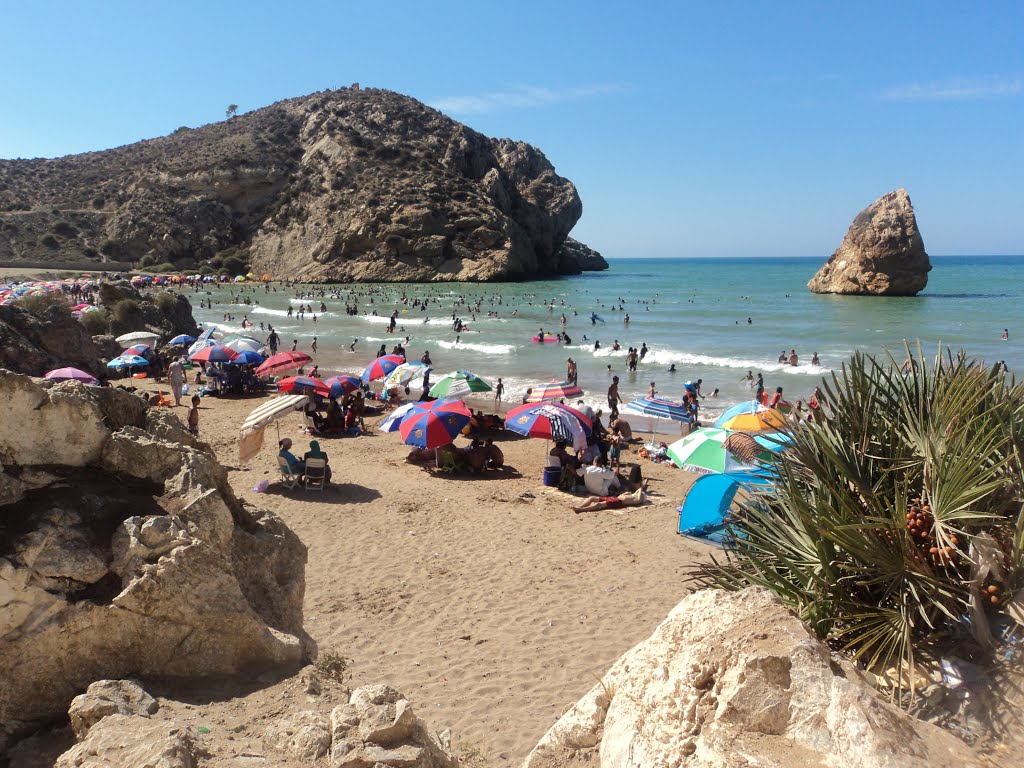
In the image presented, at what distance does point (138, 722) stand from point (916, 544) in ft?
11.3

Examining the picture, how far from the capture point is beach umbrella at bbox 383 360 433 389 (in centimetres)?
1820

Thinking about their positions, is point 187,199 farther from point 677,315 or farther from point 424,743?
point 424,743

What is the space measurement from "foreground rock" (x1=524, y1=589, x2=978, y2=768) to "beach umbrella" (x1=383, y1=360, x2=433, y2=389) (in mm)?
15626

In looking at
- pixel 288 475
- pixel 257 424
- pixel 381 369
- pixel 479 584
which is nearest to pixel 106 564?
pixel 479 584

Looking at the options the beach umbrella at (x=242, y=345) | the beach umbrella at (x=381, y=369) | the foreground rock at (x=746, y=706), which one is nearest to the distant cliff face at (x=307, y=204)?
the beach umbrella at (x=242, y=345)

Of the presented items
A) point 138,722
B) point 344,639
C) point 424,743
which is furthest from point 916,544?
point 344,639

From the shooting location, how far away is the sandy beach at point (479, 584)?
6.05 meters

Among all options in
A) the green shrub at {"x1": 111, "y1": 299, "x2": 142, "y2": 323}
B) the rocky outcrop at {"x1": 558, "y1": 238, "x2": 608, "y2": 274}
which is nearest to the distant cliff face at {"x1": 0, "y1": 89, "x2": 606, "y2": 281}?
the rocky outcrop at {"x1": 558, "y1": 238, "x2": 608, "y2": 274}

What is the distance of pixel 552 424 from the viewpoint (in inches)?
486

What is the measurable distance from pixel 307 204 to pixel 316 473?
7999 centimetres

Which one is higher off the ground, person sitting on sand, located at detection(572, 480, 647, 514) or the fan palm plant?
the fan palm plant

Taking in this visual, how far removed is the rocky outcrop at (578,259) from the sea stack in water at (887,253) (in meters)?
52.9

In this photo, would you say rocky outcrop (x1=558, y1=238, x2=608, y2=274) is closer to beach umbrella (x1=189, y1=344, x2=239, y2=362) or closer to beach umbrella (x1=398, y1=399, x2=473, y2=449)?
beach umbrella (x1=189, y1=344, x2=239, y2=362)

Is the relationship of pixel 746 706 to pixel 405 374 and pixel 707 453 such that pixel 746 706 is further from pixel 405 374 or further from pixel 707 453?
pixel 405 374
